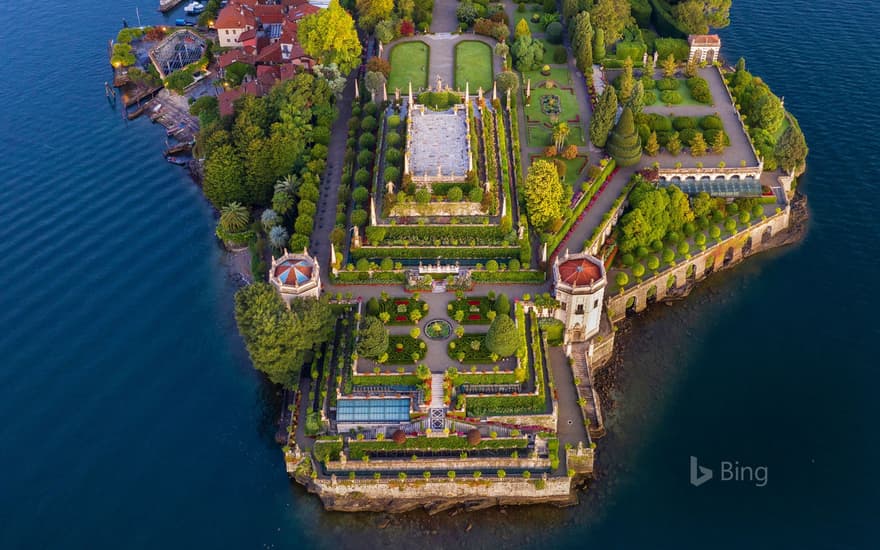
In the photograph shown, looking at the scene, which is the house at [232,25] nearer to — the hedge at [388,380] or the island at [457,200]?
the island at [457,200]

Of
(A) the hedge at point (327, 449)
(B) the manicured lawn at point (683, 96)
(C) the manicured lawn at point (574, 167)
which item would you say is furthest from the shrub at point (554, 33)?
(A) the hedge at point (327, 449)

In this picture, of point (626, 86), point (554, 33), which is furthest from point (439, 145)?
point (554, 33)

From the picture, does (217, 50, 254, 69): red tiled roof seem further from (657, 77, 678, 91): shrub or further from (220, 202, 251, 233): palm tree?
(657, 77, 678, 91): shrub

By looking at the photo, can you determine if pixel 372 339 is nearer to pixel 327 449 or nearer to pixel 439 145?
pixel 327 449

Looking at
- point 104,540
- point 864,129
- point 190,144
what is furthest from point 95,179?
point 864,129

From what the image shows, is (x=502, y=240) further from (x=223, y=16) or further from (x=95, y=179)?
(x=223, y=16)

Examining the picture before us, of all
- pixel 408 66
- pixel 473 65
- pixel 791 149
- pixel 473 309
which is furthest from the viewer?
pixel 408 66

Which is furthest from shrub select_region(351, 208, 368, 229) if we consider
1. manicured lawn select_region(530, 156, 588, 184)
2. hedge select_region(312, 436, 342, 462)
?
hedge select_region(312, 436, 342, 462)
